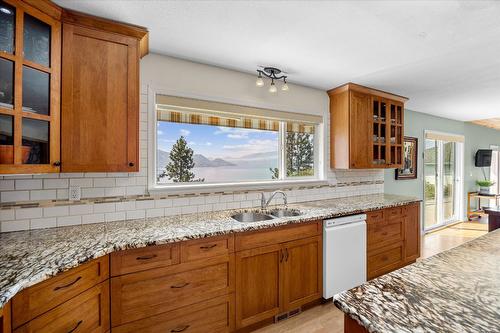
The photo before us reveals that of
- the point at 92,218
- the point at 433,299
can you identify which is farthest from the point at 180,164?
the point at 433,299

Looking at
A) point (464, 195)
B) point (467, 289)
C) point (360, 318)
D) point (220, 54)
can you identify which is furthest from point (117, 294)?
point (464, 195)

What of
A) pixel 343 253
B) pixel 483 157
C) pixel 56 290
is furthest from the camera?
pixel 483 157

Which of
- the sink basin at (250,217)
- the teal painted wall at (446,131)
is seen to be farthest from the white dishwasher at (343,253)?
the teal painted wall at (446,131)

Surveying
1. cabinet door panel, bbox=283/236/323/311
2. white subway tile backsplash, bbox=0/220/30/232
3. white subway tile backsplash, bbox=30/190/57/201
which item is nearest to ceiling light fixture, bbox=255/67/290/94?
cabinet door panel, bbox=283/236/323/311

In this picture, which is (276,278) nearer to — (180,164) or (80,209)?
(180,164)

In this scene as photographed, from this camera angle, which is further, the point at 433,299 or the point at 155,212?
the point at 155,212

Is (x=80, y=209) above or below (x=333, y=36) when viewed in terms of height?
below

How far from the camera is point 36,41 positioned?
150 cm

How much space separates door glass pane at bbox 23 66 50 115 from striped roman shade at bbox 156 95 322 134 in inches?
→ 34.6

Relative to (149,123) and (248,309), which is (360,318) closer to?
(248,309)

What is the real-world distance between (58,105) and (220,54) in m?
1.37

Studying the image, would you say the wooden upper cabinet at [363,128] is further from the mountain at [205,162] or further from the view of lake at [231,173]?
the mountain at [205,162]

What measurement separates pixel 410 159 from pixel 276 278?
152 inches

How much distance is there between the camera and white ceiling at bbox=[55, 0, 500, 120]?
1.60m
